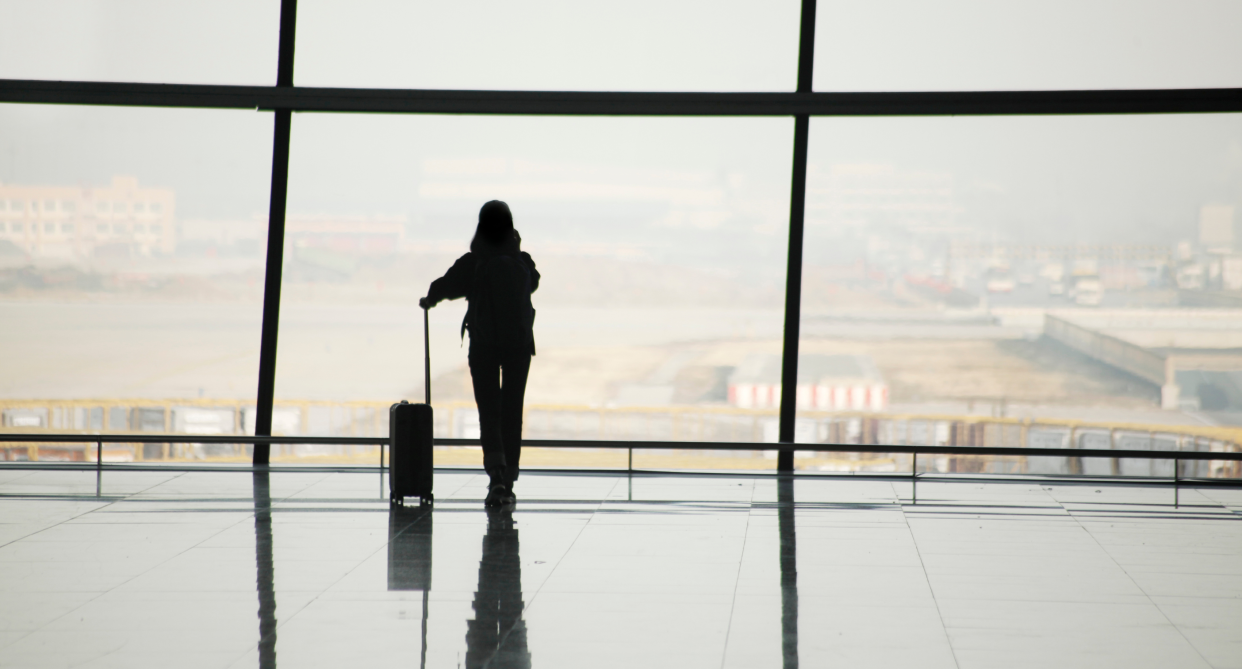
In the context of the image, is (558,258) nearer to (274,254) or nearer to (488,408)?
(274,254)

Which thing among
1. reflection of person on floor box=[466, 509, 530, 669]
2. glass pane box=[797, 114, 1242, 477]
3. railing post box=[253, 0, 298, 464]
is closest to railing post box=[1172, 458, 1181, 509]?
glass pane box=[797, 114, 1242, 477]

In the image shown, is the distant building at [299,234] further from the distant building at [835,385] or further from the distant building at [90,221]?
the distant building at [835,385]

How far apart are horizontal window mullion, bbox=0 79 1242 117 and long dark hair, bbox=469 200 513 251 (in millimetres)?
1262

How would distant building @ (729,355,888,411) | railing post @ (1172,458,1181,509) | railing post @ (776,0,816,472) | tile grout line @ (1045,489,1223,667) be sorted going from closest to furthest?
tile grout line @ (1045,489,1223,667) → railing post @ (1172,458,1181,509) → railing post @ (776,0,816,472) → distant building @ (729,355,888,411)

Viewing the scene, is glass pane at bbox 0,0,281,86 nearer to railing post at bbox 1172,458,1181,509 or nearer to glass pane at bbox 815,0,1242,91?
glass pane at bbox 815,0,1242,91

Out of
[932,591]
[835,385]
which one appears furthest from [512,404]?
[835,385]

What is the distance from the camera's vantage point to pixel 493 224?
4.48 metres

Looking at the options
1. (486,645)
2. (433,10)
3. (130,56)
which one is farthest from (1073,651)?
(130,56)

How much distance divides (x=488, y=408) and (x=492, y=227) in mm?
819

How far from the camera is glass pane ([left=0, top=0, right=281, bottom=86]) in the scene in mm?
5684

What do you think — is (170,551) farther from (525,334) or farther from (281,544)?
(525,334)

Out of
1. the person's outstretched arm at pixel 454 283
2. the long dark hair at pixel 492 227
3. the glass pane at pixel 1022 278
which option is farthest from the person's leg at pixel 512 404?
the glass pane at pixel 1022 278

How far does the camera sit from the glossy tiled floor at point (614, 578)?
2.39 meters

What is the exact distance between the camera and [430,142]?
683 centimetres
